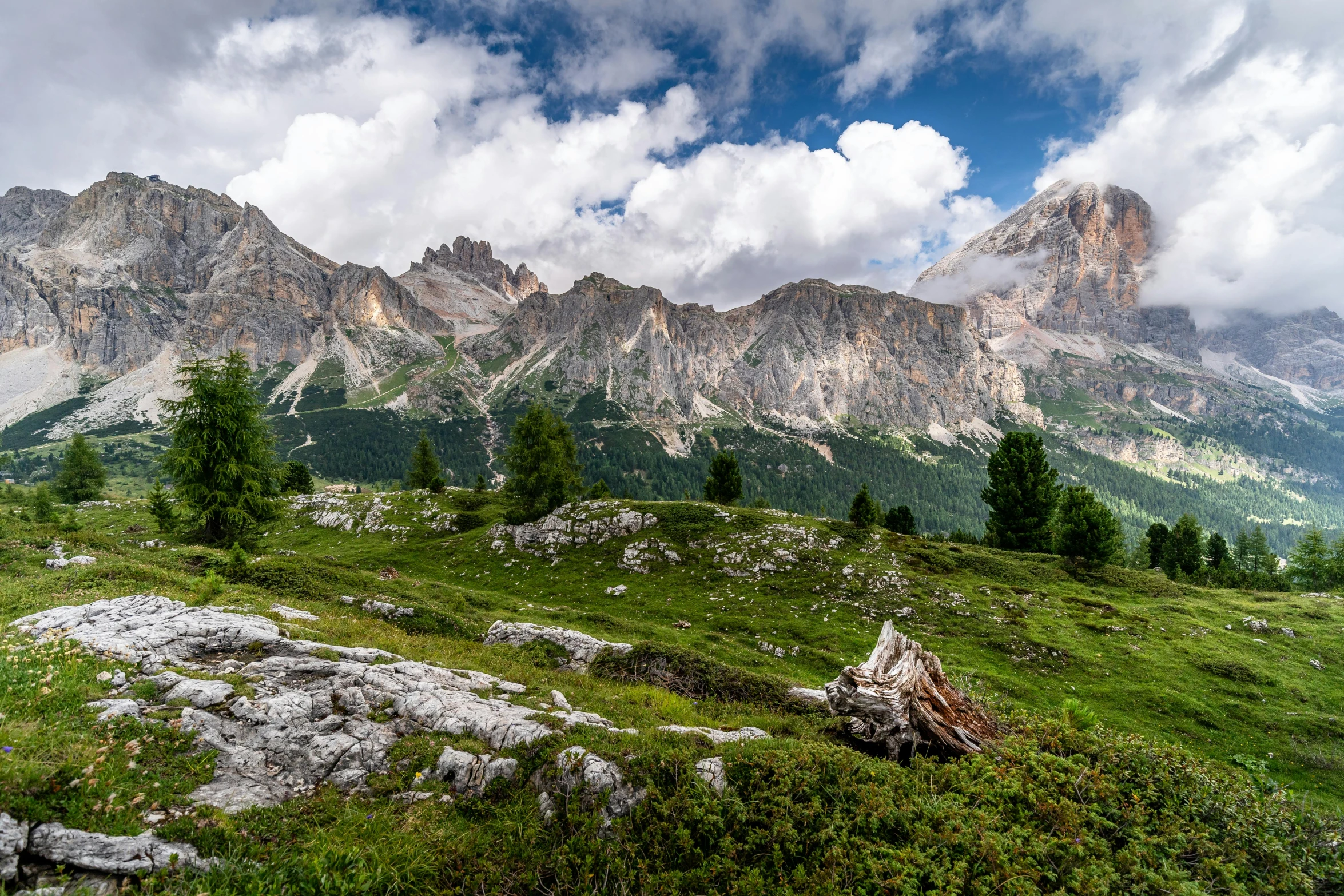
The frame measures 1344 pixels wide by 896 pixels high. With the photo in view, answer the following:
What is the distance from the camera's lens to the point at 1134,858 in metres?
6.22

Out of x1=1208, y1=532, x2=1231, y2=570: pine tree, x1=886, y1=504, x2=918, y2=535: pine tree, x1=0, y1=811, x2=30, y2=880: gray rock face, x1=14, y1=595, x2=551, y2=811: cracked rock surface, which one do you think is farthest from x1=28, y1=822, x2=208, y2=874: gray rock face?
x1=1208, y1=532, x2=1231, y2=570: pine tree

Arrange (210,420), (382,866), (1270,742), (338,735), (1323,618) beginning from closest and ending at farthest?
(382,866) < (338,735) < (1270,742) < (210,420) < (1323,618)

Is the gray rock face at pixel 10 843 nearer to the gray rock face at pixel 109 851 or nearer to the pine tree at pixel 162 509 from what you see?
the gray rock face at pixel 109 851

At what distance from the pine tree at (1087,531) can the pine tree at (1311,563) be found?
3164 cm

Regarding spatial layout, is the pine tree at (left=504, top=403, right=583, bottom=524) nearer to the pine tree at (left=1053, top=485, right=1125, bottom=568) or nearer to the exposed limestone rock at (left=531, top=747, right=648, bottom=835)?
the exposed limestone rock at (left=531, top=747, right=648, bottom=835)

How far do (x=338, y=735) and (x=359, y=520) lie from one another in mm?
58169

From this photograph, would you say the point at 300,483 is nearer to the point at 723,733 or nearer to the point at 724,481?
the point at 724,481

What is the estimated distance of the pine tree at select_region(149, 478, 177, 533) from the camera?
3148cm

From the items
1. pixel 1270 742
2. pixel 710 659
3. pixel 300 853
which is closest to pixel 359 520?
pixel 710 659

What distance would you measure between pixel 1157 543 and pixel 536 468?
80.6 meters

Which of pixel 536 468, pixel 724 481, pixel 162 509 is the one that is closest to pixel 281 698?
pixel 162 509

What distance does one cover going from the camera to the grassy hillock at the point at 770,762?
243 inches

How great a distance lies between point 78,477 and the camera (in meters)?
67.5

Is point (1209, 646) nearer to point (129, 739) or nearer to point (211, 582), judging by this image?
point (129, 739)
